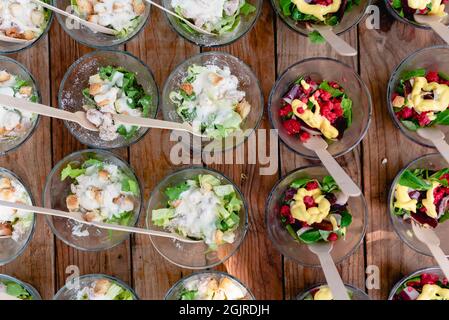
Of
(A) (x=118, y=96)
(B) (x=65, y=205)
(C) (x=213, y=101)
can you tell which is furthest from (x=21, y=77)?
(C) (x=213, y=101)

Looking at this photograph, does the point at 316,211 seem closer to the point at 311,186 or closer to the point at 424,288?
the point at 311,186

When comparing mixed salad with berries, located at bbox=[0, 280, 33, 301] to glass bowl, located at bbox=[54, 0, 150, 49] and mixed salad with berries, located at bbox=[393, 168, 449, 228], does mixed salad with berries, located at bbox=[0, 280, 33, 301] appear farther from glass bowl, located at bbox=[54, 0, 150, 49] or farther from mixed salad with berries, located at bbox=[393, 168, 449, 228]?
mixed salad with berries, located at bbox=[393, 168, 449, 228]

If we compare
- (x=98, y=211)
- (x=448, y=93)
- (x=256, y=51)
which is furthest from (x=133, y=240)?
(x=448, y=93)

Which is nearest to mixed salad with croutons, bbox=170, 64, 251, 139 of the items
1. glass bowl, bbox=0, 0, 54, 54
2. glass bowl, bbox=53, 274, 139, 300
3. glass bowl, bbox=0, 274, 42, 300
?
glass bowl, bbox=0, 0, 54, 54

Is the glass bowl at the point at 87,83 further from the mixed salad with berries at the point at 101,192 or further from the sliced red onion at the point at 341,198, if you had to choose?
the sliced red onion at the point at 341,198

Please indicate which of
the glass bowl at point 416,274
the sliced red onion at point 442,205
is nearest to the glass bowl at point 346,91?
the sliced red onion at point 442,205

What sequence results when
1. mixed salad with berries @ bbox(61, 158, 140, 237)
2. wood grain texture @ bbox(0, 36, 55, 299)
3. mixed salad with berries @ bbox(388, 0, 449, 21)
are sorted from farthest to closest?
wood grain texture @ bbox(0, 36, 55, 299)
mixed salad with berries @ bbox(61, 158, 140, 237)
mixed salad with berries @ bbox(388, 0, 449, 21)
